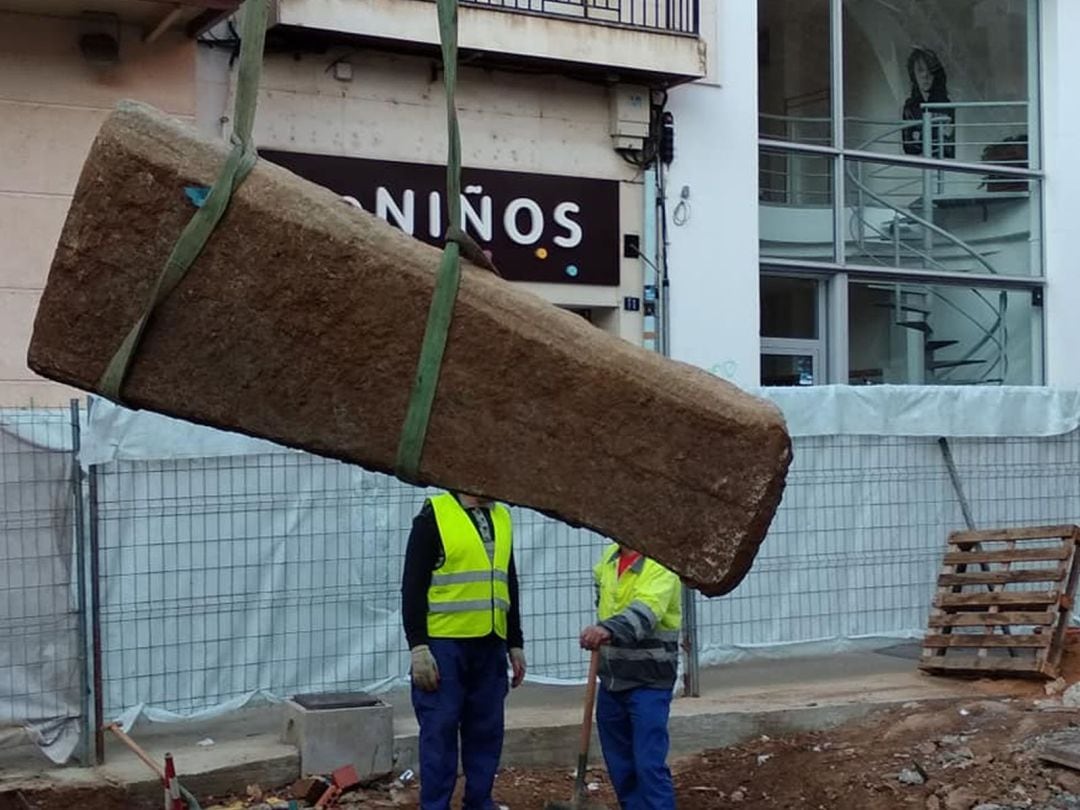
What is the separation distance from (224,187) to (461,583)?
4.23 metres

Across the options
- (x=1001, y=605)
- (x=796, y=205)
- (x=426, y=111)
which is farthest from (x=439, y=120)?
(x=1001, y=605)

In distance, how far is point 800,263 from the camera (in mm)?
15516

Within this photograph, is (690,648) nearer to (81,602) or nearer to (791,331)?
(81,602)

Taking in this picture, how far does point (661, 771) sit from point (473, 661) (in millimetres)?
1044

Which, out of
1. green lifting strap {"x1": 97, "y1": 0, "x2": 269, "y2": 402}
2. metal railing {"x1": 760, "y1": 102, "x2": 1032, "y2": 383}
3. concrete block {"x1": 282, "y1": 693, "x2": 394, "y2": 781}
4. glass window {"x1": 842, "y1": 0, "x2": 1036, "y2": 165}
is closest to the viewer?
green lifting strap {"x1": 97, "y1": 0, "x2": 269, "y2": 402}

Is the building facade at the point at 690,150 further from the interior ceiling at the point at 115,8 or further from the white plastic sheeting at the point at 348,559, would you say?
the white plastic sheeting at the point at 348,559

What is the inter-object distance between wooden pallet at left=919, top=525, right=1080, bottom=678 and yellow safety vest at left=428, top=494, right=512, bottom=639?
480 cm

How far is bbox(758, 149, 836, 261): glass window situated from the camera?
15.4 metres

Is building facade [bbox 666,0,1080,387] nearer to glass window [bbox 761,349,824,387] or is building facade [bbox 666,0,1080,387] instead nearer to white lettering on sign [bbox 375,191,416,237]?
glass window [bbox 761,349,824,387]

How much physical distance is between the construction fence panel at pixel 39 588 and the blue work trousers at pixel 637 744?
2.99 m

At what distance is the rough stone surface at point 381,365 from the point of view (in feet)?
10.6

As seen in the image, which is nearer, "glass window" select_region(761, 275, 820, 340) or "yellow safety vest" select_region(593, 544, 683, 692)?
"yellow safety vest" select_region(593, 544, 683, 692)

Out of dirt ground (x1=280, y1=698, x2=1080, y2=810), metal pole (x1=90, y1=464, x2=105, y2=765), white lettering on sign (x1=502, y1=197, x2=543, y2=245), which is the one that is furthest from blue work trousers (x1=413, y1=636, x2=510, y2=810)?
white lettering on sign (x1=502, y1=197, x2=543, y2=245)

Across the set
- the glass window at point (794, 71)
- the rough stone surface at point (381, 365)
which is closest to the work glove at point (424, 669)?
the rough stone surface at point (381, 365)
